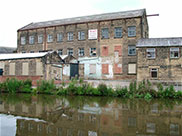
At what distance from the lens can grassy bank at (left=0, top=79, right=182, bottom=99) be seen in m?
14.4

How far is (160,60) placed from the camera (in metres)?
20.4

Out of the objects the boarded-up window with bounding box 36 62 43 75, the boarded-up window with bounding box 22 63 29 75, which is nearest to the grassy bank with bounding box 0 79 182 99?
the boarded-up window with bounding box 36 62 43 75

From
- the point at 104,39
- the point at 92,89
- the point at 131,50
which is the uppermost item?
the point at 104,39

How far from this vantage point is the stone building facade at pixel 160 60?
19.9 meters

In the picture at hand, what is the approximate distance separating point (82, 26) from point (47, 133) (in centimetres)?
2348

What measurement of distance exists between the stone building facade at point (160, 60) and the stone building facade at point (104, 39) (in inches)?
167

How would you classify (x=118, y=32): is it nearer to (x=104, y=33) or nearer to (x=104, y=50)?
(x=104, y=33)

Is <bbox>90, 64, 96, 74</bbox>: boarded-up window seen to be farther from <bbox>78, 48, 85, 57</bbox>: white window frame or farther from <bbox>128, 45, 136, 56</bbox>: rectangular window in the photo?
<bbox>128, 45, 136, 56</bbox>: rectangular window

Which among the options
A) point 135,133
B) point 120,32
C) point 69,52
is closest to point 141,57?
point 120,32

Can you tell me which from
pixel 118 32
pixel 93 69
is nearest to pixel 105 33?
pixel 118 32

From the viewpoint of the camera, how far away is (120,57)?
25.9 metres

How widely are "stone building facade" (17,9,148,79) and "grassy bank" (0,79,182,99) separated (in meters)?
10.2

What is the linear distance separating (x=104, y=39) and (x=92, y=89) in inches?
506

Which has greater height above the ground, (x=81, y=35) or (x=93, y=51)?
(x=81, y=35)
